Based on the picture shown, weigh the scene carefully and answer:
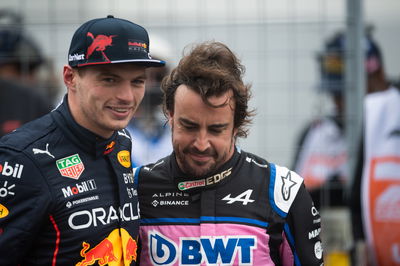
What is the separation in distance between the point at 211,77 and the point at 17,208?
3.38 ft

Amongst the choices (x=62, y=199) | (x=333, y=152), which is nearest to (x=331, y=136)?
(x=333, y=152)

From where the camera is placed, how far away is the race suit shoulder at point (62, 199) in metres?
3.00

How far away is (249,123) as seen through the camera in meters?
3.75

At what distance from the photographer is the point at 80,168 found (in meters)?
3.20

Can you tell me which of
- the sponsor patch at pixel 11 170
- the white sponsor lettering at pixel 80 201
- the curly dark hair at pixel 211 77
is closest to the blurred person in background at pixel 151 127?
the curly dark hair at pixel 211 77

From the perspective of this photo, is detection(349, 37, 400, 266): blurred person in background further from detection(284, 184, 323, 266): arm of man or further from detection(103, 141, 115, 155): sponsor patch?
detection(103, 141, 115, 155): sponsor patch

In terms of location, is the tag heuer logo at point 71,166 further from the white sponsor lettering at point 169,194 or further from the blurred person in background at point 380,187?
the blurred person in background at point 380,187

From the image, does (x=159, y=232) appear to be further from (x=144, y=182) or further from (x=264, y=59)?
(x=264, y=59)

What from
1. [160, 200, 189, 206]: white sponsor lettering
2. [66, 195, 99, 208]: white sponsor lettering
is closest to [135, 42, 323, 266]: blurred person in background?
[160, 200, 189, 206]: white sponsor lettering

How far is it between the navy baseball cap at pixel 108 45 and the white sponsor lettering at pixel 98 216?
2.00ft

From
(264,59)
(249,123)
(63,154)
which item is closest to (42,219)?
(63,154)

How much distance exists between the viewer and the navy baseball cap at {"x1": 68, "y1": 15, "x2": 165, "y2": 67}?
123 inches

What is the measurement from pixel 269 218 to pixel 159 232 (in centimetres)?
50

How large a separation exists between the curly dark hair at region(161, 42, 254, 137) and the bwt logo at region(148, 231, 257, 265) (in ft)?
1.79
